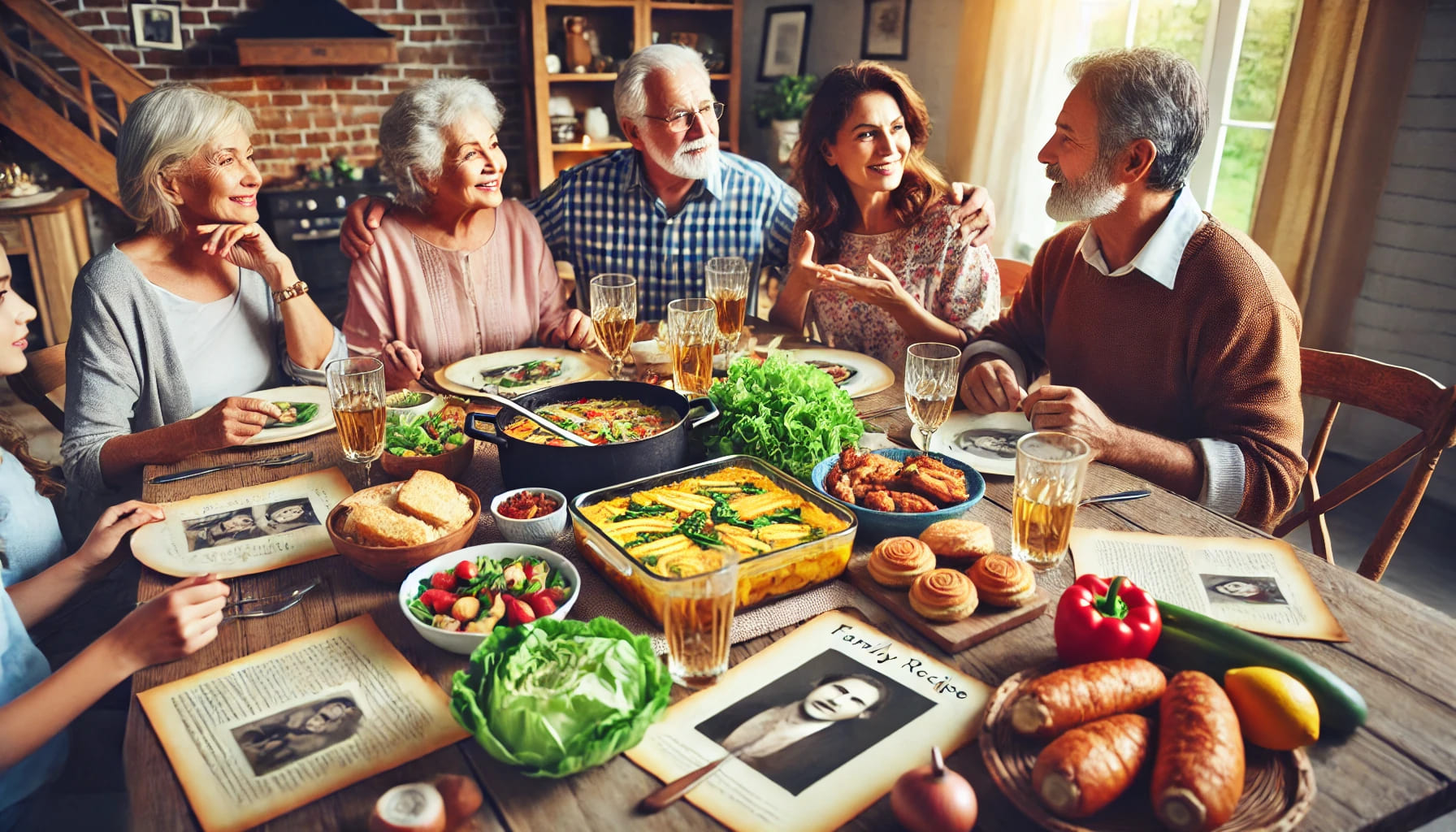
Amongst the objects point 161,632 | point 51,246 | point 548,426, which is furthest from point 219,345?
point 51,246

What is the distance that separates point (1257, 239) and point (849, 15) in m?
3.17

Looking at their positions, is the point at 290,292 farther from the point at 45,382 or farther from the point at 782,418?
the point at 782,418

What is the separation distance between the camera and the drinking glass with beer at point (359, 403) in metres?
1.55

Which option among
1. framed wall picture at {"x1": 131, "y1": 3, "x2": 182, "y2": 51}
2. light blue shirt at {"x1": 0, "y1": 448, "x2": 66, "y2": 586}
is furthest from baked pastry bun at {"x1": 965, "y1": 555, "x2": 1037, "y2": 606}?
framed wall picture at {"x1": 131, "y1": 3, "x2": 182, "y2": 51}

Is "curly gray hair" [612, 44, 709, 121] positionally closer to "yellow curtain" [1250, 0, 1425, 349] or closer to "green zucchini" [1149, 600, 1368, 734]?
"green zucchini" [1149, 600, 1368, 734]

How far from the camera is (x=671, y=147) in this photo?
282 cm

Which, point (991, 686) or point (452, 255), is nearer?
point (991, 686)

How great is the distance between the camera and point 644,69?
2793mm

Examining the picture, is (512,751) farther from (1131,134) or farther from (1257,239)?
(1257,239)

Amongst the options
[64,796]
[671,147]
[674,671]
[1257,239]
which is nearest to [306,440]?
[64,796]

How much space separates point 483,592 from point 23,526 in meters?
0.97

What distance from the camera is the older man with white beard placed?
9.27 feet

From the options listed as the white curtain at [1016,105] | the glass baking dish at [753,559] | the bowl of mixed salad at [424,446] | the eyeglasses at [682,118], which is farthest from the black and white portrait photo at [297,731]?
the white curtain at [1016,105]

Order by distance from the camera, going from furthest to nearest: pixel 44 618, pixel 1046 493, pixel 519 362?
pixel 519 362 < pixel 44 618 < pixel 1046 493
